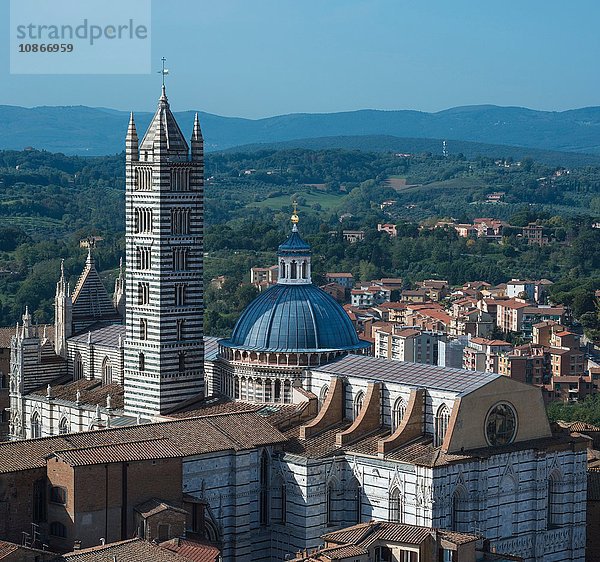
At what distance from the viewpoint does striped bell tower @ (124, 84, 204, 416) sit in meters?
44.4

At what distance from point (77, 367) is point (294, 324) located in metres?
11.3

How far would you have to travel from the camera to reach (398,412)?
41.1 m

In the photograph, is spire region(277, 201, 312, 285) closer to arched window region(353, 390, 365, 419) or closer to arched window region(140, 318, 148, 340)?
arched window region(140, 318, 148, 340)

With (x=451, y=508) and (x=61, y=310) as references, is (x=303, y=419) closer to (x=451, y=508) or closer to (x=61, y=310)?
(x=451, y=508)

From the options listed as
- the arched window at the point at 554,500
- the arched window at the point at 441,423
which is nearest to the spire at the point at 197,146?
the arched window at the point at 441,423

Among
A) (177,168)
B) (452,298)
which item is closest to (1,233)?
(452,298)

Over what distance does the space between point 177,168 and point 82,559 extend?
572 inches

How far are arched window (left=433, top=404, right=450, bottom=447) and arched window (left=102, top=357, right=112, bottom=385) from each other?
1417 cm

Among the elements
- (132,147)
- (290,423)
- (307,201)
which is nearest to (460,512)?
(290,423)

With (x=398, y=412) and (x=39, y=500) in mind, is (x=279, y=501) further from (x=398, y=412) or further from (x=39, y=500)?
(x=39, y=500)

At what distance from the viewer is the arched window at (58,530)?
35812 millimetres

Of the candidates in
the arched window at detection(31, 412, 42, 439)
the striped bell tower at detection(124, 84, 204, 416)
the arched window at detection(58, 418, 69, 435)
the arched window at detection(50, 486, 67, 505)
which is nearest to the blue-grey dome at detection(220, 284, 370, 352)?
the striped bell tower at detection(124, 84, 204, 416)

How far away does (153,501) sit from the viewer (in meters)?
36.6

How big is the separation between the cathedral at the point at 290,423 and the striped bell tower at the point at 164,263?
40mm
